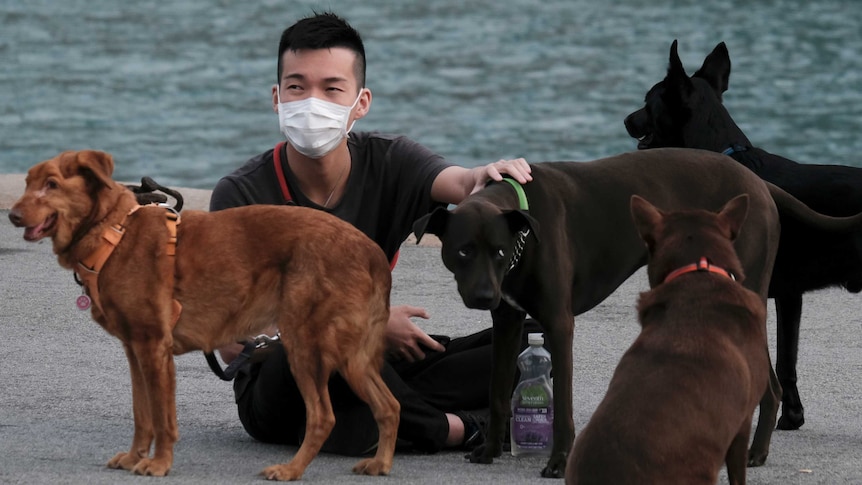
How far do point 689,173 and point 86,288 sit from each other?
2.17 metres

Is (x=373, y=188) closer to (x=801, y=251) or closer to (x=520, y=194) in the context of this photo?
(x=520, y=194)

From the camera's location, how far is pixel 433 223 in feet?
14.9

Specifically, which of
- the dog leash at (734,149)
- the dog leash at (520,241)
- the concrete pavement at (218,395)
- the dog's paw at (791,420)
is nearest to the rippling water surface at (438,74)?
the concrete pavement at (218,395)

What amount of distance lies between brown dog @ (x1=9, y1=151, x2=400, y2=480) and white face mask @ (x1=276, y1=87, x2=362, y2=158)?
0.61m

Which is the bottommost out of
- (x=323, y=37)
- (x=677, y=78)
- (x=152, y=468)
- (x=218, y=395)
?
(x=218, y=395)

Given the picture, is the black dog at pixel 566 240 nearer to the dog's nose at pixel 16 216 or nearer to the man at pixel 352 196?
the man at pixel 352 196

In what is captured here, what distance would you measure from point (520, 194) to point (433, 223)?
36cm

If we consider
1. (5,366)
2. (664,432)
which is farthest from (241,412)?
(664,432)

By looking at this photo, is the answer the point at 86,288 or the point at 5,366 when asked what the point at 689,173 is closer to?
the point at 86,288

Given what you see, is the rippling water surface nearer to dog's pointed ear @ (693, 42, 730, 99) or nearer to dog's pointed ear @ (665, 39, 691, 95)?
dog's pointed ear @ (693, 42, 730, 99)

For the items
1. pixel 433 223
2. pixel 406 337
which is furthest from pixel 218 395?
pixel 433 223

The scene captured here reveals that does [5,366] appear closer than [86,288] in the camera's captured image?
No

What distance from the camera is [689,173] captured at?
16.4 ft

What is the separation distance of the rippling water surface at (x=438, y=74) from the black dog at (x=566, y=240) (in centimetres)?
1277
